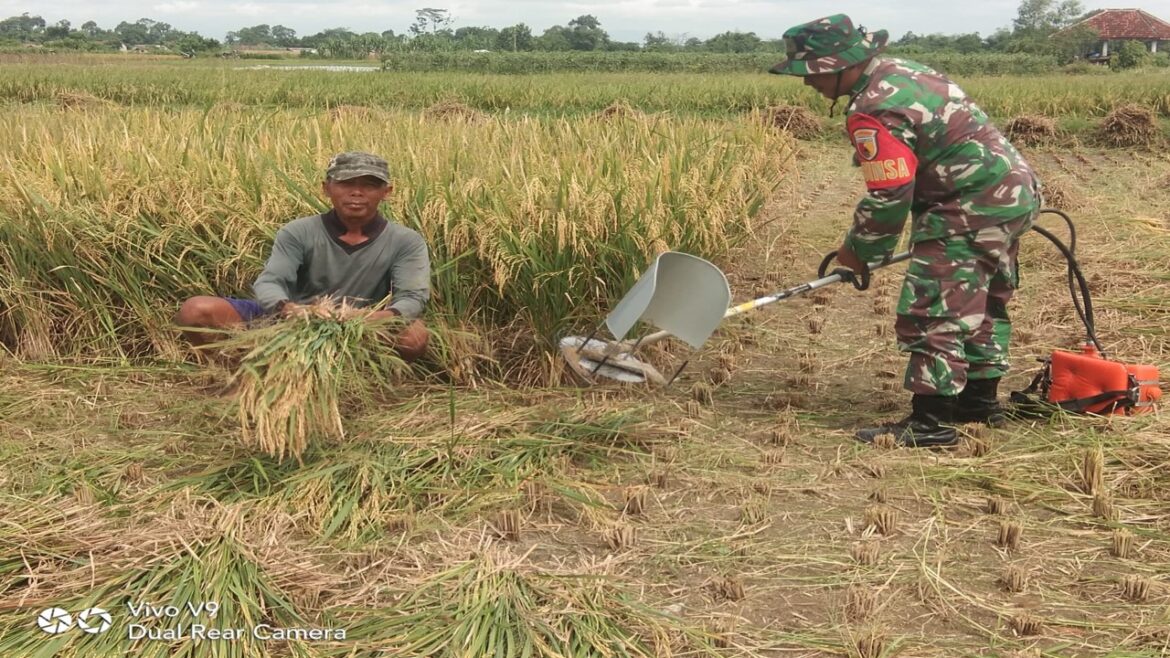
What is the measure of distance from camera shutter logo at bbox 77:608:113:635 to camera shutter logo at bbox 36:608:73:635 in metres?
0.02

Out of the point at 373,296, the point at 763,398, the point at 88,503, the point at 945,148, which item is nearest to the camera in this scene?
the point at 88,503

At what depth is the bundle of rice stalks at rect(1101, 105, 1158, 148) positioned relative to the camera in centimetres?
1080

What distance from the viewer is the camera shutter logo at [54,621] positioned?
6.25 ft

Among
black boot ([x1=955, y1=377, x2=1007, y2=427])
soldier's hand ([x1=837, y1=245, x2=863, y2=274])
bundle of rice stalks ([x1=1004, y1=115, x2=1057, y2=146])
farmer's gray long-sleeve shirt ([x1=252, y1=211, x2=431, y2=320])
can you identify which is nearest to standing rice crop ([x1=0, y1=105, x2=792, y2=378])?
farmer's gray long-sleeve shirt ([x1=252, y1=211, x2=431, y2=320])

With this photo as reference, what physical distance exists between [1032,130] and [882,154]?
31.0 ft

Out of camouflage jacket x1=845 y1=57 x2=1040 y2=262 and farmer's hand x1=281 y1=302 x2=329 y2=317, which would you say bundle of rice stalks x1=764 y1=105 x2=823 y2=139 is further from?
farmer's hand x1=281 y1=302 x2=329 y2=317

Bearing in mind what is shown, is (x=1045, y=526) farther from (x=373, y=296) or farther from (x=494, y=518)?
(x=373, y=296)

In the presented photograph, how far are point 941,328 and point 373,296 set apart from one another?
72.7 inches

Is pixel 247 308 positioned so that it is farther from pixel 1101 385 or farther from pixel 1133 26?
pixel 1133 26

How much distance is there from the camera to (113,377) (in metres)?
3.57

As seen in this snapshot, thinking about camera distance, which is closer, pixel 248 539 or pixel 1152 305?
pixel 248 539

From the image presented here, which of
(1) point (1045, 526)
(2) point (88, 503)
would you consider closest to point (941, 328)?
(1) point (1045, 526)

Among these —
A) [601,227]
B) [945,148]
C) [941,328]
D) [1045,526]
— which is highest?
[945,148]

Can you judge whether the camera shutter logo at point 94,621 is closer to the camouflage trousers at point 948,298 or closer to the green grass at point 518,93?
the camouflage trousers at point 948,298
